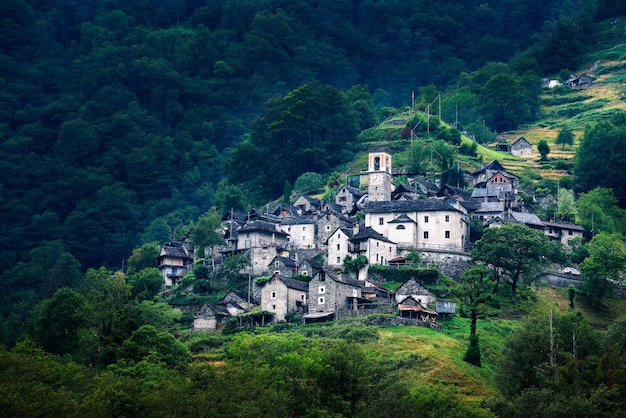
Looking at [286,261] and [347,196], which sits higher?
[347,196]

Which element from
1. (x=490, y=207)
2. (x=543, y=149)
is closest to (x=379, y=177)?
(x=490, y=207)

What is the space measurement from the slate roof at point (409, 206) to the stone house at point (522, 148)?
139ft

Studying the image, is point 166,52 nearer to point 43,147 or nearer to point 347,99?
point 43,147

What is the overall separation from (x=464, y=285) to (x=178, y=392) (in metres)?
30.5

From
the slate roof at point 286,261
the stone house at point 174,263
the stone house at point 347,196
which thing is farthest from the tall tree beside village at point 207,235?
the stone house at point 347,196

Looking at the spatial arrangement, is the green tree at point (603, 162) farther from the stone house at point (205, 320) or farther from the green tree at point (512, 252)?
the stone house at point (205, 320)

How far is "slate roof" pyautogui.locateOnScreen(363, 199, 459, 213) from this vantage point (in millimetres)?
100812

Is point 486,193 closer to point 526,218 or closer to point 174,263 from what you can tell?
point 526,218

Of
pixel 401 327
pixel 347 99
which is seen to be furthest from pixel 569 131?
pixel 401 327

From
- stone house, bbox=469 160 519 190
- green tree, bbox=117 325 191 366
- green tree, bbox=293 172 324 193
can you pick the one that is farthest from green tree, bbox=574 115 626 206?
green tree, bbox=117 325 191 366

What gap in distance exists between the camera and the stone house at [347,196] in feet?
373

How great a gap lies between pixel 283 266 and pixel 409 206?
13708 mm

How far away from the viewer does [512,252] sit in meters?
93.4

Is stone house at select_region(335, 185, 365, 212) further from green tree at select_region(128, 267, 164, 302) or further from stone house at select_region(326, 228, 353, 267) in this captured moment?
green tree at select_region(128, 267, 164, 302)
